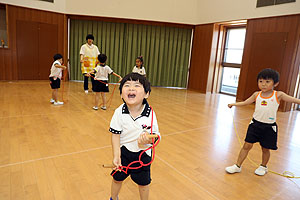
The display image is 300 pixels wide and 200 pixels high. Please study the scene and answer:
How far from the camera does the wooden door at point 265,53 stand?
5.69 metres

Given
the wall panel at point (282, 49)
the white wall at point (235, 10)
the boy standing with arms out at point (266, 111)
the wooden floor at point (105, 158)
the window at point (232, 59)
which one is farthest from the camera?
the window at point (232, 59)

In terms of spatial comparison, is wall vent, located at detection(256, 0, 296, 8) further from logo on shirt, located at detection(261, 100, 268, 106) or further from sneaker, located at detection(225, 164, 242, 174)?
sneaker, located at detection(225, 164, 242, 174)

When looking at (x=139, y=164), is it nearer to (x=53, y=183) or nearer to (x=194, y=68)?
(x=53, y=183)

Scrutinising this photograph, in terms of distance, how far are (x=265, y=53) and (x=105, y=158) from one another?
5.55m

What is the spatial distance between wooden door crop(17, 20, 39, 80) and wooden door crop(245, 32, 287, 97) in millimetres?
7197

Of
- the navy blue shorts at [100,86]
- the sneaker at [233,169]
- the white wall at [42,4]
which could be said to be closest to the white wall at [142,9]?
the white wall at [42,4]

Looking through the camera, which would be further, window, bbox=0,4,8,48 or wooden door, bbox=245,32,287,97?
window, bbox=0,4,8,48

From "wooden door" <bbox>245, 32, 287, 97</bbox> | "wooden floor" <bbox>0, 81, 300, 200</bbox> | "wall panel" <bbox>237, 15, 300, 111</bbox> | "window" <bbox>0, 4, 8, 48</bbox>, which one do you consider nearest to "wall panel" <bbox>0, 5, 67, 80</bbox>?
"window" <bbox>0, 4, 8, 48</bbox>

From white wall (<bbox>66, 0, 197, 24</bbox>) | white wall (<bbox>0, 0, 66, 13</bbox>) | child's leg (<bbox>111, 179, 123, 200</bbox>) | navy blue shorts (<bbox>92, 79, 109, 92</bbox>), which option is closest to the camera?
child's leg (<bbox>111, 179, 123, 200</bbox>)

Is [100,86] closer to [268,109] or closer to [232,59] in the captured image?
[268,109]

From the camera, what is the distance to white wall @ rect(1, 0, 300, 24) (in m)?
7.11

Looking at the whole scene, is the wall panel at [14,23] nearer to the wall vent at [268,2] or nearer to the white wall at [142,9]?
the white wall at [142,9]

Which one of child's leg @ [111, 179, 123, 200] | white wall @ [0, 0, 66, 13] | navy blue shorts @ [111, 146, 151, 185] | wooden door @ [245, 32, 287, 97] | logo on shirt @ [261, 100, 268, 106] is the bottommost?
child's leg @ [111, 179, 123, 200]

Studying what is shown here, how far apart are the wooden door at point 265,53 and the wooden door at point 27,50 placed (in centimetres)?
720
